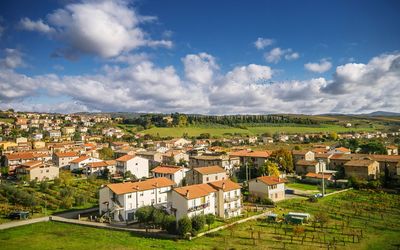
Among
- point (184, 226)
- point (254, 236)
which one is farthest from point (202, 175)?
point (254, 236)

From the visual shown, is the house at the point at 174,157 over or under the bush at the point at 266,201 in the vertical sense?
over

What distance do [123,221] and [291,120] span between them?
15084cm

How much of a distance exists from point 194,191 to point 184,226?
16.7ft

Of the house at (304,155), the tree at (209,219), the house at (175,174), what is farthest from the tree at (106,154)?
the tree at (209,219)

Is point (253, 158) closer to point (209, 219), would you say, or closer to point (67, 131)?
point (209, 219)

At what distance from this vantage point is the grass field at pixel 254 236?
85.9ft

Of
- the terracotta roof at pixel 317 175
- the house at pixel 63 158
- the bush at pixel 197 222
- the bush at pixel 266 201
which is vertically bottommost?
the bush at pixel 266 201

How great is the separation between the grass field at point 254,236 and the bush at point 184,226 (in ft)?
3.37

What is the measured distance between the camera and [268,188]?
41531 mm

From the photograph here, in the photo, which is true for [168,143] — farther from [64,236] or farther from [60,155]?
[64,236]

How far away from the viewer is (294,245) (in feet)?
84.1

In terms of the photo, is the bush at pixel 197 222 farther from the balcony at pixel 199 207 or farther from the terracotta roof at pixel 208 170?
the terracotta roof at pixel 208 170

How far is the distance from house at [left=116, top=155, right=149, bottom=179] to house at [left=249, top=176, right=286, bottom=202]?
24.4m

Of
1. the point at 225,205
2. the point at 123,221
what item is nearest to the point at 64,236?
the point at 123,221
